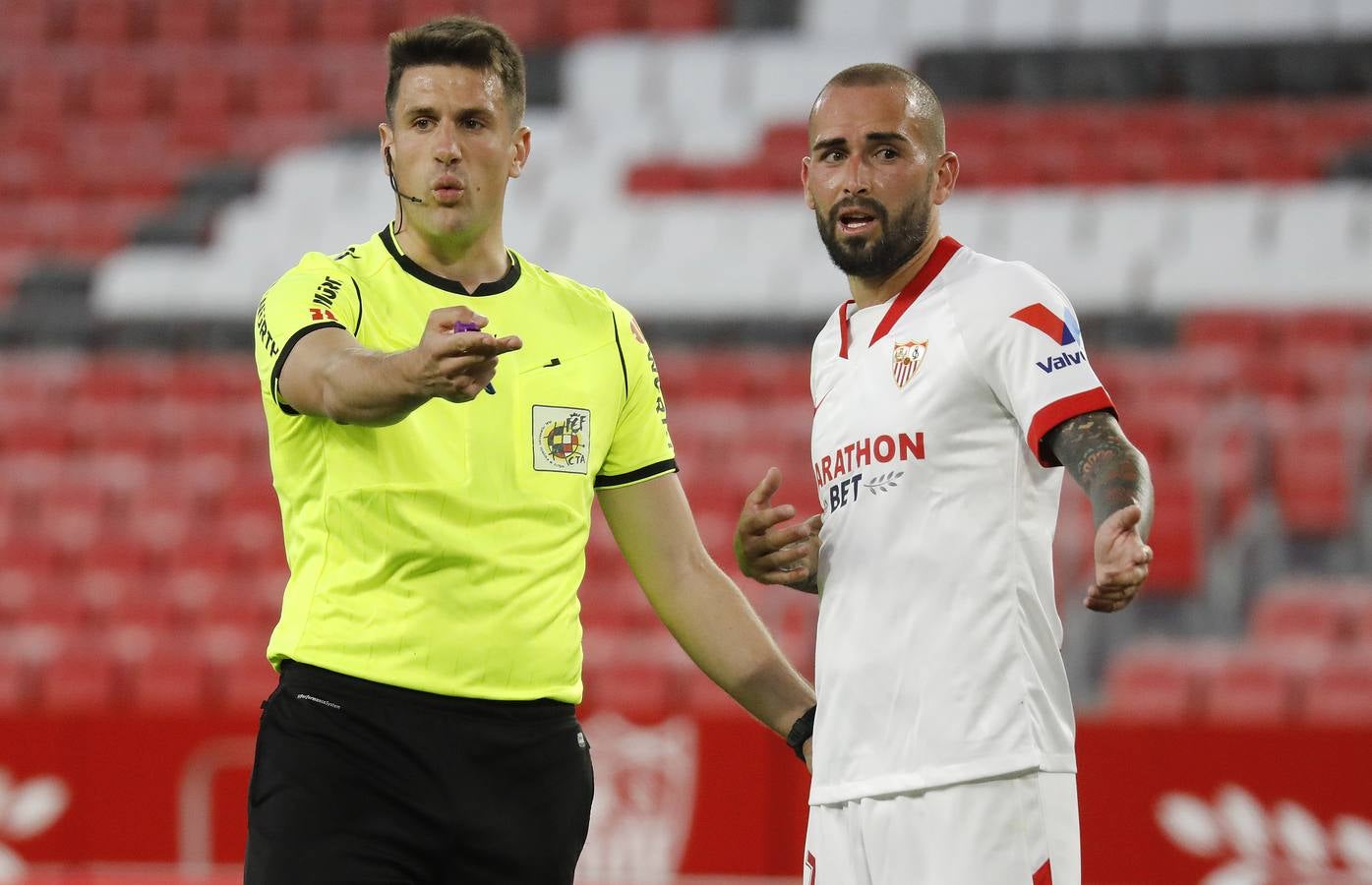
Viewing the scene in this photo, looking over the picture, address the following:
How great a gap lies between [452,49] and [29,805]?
6.02m

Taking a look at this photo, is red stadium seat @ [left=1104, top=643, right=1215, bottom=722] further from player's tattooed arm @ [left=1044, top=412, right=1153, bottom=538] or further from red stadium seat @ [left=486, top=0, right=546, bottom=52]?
red stadium seat @ [left=486, top=0, right=546, bottom=52]

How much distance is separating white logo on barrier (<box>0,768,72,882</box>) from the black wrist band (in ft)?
18.8

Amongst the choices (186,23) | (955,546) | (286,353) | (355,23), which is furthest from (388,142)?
(186,23)

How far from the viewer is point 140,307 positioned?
43.8 feet

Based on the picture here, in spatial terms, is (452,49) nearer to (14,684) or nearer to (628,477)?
(628,477)

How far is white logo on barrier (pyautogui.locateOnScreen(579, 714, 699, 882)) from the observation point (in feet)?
25.3

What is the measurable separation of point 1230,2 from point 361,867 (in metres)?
13.0

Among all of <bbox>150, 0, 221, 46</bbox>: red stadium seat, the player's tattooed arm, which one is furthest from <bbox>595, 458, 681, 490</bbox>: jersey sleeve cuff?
<bbox>150, 0, 221, 46</bbox>: red stadium seat

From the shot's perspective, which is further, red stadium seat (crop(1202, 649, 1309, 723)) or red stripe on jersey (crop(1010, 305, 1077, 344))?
red stadium seat (crop(1202, 649, 1309, 723))

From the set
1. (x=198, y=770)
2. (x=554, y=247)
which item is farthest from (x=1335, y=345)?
(x=198, y=770)

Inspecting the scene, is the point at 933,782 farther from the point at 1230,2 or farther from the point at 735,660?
the point at 1230,2

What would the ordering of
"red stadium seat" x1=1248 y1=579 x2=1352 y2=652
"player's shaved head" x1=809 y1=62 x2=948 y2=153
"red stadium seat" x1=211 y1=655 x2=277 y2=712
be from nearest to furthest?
"player's shaved head" x1=809 y1=62 x2=948 y2=153, "red stadium seat" x1=1248 y1=579 x2=1352 y2=652, "red stadium seat" x1=211 y1=655 x2=277 y2=712

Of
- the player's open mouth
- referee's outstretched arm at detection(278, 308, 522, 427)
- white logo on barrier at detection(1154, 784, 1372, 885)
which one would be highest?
the player's open mouth

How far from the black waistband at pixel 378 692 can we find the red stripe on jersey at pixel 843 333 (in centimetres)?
87
